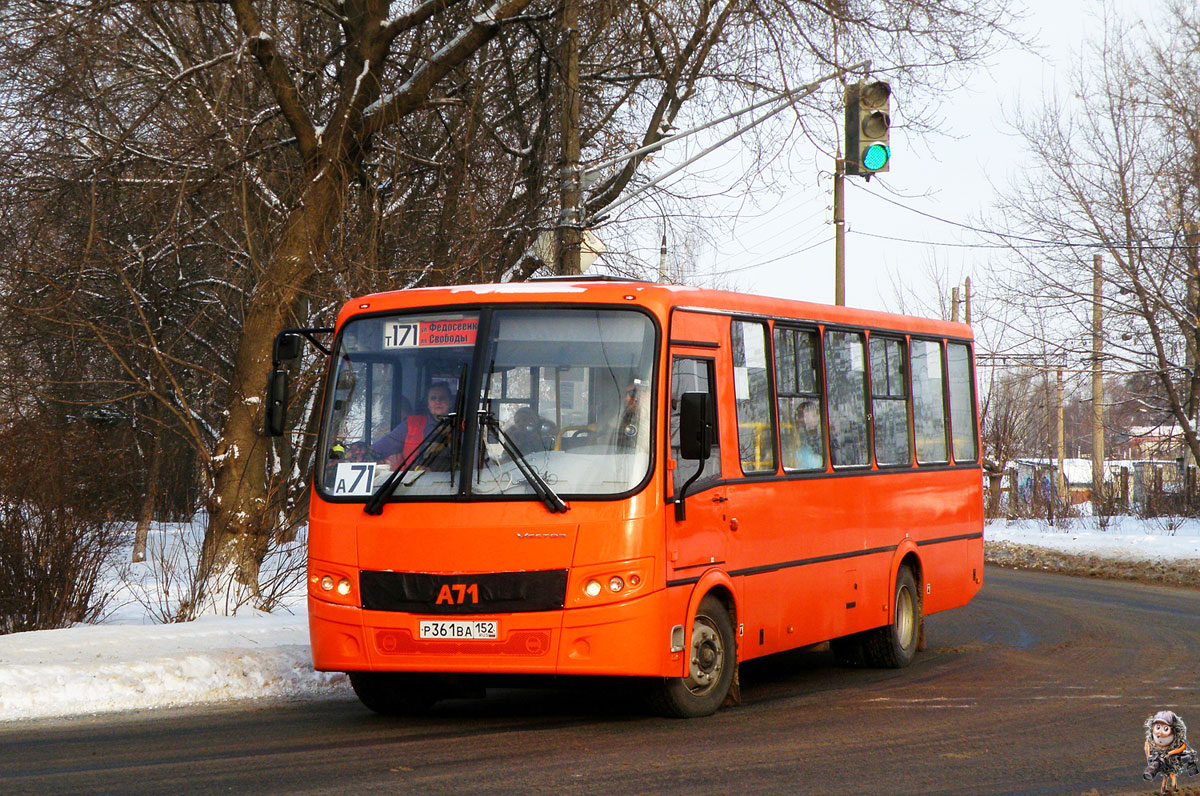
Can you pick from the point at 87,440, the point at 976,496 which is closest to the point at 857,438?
the point at 976,496

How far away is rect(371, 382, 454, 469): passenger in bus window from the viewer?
9.39m

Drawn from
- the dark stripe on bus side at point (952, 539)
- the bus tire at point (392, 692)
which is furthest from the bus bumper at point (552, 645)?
the dark stripe on bus side at point (952, 539)

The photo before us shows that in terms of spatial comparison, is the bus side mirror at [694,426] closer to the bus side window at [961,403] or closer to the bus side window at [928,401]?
the bus side window at [928,401]

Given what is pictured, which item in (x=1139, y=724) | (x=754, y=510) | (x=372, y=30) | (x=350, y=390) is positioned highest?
(x=372, y=30)

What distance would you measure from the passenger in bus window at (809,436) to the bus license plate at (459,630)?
3.27 metres

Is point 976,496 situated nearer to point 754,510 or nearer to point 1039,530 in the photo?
point 754,510

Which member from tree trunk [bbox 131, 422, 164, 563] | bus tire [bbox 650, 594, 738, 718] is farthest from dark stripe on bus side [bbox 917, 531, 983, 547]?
tree trunk [bbox 131, 422, 164, 563]

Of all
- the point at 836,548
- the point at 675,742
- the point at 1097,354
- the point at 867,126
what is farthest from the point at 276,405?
the point at 1097,354

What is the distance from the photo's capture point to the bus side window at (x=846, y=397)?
38.9 ft

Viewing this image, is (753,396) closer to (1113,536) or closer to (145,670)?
Answer: (145,670)

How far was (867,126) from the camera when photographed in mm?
16219

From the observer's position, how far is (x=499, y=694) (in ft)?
36.3

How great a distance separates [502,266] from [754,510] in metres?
9.73

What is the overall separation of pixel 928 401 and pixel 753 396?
3848 millimetres
